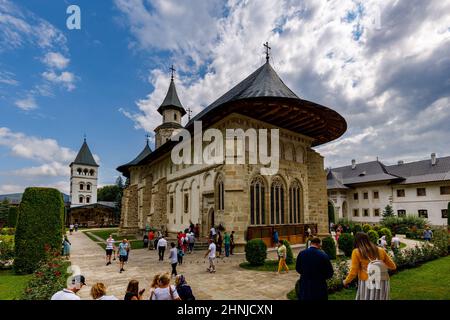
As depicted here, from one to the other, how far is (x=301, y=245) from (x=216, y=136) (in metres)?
9.25

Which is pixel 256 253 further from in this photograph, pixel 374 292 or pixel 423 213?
pixel 423 213

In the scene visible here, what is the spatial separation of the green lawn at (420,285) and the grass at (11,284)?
904 centimetres

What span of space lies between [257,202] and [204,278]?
26.6 feet

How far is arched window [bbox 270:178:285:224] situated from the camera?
17859mm

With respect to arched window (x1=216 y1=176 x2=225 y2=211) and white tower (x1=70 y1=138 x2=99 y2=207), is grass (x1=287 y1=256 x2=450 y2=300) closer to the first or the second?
arched window (x1=216 y1=176 x2=225 y2=211)

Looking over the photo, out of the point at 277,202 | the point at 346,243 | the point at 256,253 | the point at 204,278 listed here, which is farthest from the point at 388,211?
the point at 204,278

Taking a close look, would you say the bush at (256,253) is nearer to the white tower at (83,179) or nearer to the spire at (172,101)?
the spire at (172,101)

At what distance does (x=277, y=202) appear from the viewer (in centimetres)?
1820

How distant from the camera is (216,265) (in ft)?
39.4

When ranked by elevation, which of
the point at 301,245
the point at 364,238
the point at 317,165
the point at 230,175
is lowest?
the point at 301,245

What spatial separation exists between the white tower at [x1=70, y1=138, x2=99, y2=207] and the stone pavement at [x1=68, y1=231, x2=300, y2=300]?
52.7m

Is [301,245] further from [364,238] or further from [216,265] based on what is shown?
[364,238]

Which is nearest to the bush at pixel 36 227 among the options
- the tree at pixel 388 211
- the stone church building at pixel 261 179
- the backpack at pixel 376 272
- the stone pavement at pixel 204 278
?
the stone pavement at pixel 204 278

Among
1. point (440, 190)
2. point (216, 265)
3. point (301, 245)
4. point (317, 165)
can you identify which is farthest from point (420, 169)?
point (216, 265)
